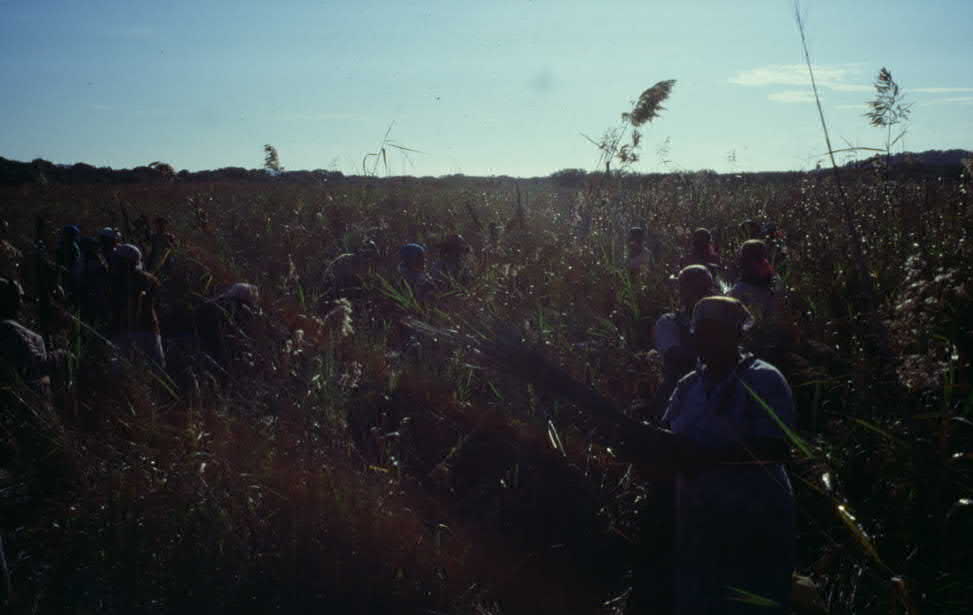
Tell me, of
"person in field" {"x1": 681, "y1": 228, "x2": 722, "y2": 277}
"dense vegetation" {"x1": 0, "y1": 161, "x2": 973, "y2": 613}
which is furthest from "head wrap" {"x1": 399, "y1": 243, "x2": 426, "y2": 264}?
"person in field" {"x1": 681, "y1": 228, "x2": 722, "y2": 277}

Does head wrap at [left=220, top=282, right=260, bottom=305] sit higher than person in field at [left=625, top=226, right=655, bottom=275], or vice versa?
person in field at [left=625, top=226, right=655, bottom=275]

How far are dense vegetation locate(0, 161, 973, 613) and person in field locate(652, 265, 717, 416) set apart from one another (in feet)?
1.17

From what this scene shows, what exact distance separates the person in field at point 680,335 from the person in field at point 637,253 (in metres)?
2.19

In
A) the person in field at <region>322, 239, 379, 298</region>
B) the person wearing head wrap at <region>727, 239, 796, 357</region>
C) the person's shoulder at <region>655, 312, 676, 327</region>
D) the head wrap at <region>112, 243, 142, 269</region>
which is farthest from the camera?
the person in field at <region>322, 239, 379, 298</region>

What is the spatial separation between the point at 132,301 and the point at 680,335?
437 cm

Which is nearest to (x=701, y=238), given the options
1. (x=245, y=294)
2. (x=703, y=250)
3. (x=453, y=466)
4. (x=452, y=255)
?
(x=703, y=250)

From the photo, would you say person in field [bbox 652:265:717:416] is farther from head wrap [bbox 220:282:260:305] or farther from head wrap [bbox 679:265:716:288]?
head wrap [bbox 220:282:260:305]

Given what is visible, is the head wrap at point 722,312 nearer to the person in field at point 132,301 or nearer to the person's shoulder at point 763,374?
the person's shoulder at point 763,374

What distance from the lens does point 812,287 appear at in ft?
15.2

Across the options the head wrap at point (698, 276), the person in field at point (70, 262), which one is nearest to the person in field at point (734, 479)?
the head wrap at point (698, 276)

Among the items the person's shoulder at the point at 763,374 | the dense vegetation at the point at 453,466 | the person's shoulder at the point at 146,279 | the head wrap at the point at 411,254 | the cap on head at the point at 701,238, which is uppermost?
the cap on head at the point at 701,238

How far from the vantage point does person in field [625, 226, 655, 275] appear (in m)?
6.41

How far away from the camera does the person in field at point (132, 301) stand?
5.58 metres

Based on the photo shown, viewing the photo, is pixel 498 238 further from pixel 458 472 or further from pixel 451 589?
pixel 451 589
